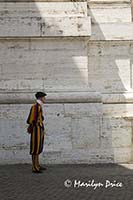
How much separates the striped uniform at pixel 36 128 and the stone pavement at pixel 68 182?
1.45ft

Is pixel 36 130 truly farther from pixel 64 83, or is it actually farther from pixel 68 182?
pixel 68 182

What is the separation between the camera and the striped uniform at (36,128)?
30.9 ft

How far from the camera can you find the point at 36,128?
30.9 ft

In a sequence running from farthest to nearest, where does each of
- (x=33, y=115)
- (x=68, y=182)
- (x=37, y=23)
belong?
(x=37, y=23) < (x=33, y=115) < (x=68, y=182)

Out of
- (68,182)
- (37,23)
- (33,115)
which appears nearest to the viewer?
Answer: (68,182)

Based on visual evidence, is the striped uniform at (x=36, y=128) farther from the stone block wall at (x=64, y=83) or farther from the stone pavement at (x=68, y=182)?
the stone block wall at (x=64, y=83)

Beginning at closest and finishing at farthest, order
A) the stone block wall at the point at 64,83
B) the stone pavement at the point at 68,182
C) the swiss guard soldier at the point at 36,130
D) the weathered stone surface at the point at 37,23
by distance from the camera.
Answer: the stone pavement at the point at 68,182 → the swiss guard soldier at the point at 36,130 → the stone block wall at the point at 64,83 → the weathered stone surface at the point at 37,23

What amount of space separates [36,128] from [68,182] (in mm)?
1677

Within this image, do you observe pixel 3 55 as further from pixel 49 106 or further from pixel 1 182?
pixel 1 182

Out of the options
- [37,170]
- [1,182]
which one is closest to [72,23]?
[37,170]

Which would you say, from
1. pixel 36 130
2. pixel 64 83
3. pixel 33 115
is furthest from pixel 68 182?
pixel 64 83

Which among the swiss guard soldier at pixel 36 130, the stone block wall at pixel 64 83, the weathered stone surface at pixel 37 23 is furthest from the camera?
the weathered stone surface at pixel 37 23

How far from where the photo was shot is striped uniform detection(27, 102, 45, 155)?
941 centimetres

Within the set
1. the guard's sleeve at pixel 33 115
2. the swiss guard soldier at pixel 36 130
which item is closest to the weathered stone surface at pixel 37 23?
the swiss guard soldier at pixel 36 130
